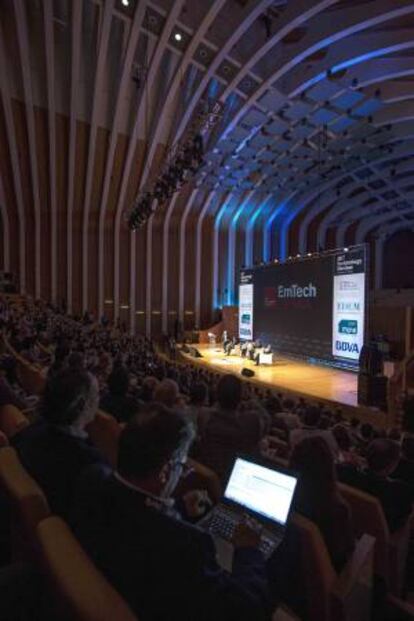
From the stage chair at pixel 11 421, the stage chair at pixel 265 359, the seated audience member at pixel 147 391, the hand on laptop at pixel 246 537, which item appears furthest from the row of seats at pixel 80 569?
the stage chair at pixel 265 359

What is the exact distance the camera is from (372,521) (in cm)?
244

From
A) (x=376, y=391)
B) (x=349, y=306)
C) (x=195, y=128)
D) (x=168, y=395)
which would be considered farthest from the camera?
(x=349, y=306)

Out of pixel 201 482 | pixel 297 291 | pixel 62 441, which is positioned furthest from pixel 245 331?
pixel 62 441

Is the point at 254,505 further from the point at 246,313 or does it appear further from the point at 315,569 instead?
the point at 246,313

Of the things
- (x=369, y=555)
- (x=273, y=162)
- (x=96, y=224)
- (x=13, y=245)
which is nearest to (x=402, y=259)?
(x=273, y=162)

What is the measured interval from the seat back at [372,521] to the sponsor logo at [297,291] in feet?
36.3

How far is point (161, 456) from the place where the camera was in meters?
1.36

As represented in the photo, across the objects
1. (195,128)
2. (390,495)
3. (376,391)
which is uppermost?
(195,128)

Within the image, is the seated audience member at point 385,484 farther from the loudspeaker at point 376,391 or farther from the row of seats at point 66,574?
the loudspeaker at point 376,391

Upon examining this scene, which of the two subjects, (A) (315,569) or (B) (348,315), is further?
(B) (348,315)

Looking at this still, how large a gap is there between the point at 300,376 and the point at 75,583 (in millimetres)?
10699

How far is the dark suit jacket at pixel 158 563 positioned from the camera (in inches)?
42.7

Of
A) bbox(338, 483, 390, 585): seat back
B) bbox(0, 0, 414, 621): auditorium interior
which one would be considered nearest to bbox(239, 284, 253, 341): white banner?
bbox(0, 0, 414, 621): auditorium interior

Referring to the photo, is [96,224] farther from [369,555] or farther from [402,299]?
[369,555]
